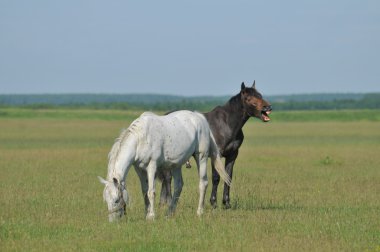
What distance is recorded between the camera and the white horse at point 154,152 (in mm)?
11352

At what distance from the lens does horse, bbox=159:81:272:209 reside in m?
14.5

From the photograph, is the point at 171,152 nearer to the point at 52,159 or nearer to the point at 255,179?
the point at 255,179

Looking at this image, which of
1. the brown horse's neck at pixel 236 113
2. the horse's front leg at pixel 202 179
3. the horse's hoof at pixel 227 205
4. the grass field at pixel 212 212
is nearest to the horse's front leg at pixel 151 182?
the grass field at pixel 212 212

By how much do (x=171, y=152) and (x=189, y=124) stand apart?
2.57 ft

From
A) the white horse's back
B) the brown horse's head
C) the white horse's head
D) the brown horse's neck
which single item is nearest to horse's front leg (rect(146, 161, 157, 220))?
the white horse's back

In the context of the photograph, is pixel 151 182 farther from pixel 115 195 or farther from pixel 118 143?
pixel 115 195

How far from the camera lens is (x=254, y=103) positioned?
14.7m

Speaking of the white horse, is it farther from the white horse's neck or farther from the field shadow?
the field shadow

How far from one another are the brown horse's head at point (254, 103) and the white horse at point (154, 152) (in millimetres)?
1415

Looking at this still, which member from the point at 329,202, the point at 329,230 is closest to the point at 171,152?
the point at 329,230

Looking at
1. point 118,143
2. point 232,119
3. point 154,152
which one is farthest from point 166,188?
point 118,143

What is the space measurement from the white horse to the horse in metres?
0.91

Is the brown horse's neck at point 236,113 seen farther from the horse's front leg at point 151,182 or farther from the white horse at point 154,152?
the horse's front leg at point 151,182

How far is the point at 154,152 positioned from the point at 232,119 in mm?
2999
